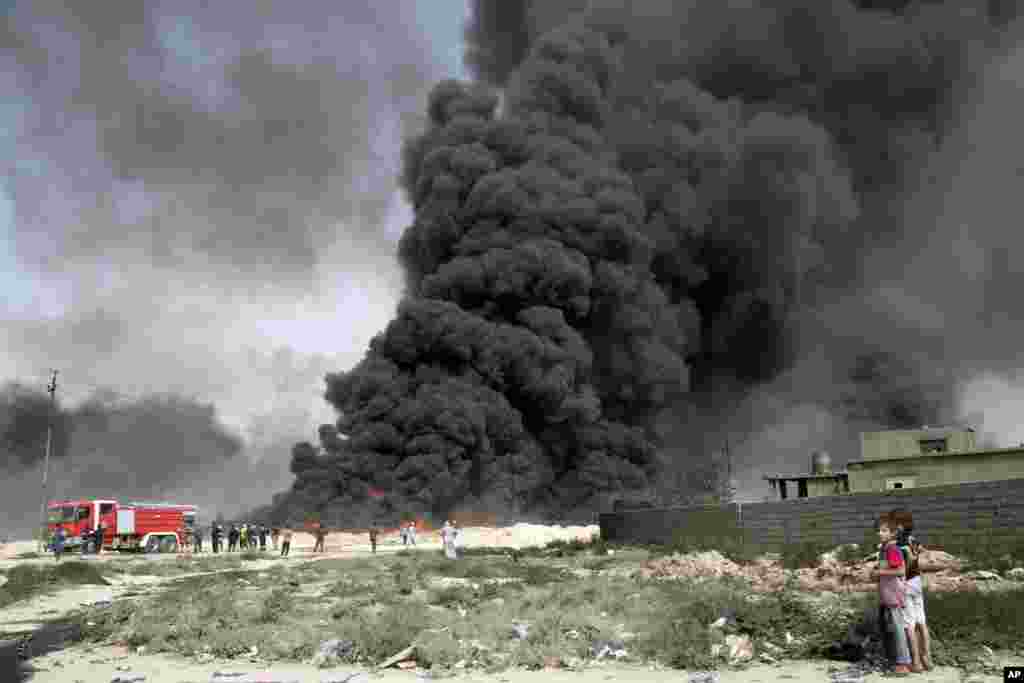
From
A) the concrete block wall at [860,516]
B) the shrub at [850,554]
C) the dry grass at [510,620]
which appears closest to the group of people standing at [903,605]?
the dry grass at [510,620]

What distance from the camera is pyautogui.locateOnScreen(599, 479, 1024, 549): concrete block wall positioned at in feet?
64.0

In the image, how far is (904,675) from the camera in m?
9.44

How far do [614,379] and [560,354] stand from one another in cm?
1125

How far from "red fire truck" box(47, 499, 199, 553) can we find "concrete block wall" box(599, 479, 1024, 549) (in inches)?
1183

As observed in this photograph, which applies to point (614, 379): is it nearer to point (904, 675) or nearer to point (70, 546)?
point (70, 546)

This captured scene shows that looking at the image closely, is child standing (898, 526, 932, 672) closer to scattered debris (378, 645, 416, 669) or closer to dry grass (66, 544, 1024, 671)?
dry grass (66, 544, 1024, 671)

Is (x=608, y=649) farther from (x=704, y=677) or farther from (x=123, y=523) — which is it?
(x=123, y=523)

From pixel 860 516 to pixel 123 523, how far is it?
125 ft

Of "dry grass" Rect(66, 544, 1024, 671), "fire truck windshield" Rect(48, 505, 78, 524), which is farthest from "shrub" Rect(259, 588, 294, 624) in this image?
"fire truck windshield" Rect(48, 505, 78, 524)

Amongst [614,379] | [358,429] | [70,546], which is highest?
[614,379]

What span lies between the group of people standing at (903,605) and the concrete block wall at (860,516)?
6165 mm

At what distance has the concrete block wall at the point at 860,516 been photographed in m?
19.5

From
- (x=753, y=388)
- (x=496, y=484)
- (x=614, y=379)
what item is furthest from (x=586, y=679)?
(x=753, y=388)

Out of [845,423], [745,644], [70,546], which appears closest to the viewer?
[745,644]
